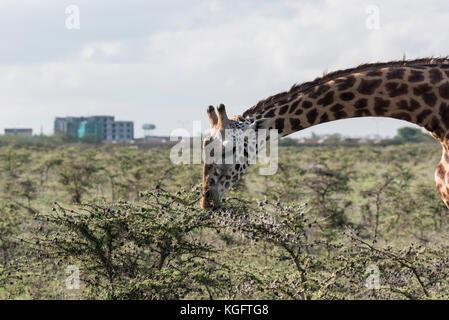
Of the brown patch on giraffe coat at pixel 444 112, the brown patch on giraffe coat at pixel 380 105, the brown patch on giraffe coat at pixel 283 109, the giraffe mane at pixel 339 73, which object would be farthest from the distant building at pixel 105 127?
the brown patch on giraffe coat at pixel 444 112

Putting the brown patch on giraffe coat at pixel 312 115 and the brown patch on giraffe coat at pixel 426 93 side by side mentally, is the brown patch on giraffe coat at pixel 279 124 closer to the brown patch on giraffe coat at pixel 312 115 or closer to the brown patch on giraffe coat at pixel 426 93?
the brown patch on giraffe coat at pixel 312 115

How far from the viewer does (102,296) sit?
6691 mm

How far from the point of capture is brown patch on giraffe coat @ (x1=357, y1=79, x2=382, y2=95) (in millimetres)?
4492

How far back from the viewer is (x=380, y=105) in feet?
14.9

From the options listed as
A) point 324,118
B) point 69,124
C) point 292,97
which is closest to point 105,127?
point 69,124

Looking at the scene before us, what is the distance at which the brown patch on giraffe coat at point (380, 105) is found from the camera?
4.52 meters

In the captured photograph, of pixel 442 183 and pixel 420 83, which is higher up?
pixel 420 83

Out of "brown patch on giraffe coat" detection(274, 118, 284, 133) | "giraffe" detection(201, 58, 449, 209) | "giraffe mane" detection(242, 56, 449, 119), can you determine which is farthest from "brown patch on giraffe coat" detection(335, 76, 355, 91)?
"brown patch on giraffe coat" detection(274, 118, 284, 133)

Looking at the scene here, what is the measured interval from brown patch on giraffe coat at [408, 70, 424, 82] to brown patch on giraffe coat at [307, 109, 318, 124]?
2.95 feet

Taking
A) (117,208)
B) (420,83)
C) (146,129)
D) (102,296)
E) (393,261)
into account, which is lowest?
(102,296)

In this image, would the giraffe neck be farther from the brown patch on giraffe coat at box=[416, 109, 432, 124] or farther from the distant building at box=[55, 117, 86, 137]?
the distant building at box=[55, 117, 86, 137]
